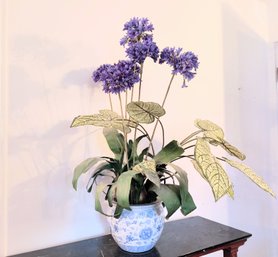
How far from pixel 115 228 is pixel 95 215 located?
0.22m

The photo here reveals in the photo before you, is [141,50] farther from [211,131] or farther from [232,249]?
[232,249]

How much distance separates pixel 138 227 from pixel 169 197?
0.46ft

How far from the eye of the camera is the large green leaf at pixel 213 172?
0.70 meters

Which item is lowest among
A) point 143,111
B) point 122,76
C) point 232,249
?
point 232,249

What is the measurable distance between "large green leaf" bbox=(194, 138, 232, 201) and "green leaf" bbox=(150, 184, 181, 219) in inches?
5.4

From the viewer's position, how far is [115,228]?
34.7 inches

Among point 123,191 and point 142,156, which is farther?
point 142,156

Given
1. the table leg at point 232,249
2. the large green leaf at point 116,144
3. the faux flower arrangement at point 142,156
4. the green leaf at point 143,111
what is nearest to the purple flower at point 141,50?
the faux flower arrangement at point 142,156

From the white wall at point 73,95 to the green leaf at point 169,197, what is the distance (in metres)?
0.36

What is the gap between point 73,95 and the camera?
105 centimetres

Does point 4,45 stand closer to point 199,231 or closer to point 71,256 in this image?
point 71,256

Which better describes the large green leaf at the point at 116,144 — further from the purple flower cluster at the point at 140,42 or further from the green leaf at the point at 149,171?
the purple flower cluster at the point at 140,42

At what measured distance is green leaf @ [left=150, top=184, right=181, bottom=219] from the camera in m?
0.81

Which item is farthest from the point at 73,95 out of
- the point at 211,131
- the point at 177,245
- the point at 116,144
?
the point at 177,245
